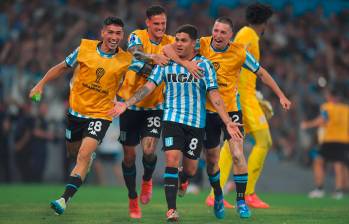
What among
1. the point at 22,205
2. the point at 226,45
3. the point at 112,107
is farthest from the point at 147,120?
the point at 22,205

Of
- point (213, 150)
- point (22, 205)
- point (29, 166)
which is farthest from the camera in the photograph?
point (29, 166)

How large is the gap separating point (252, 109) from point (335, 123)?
24.9 ft

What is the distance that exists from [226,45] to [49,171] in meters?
11.3

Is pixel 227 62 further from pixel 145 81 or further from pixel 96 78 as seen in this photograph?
pixel 96 78

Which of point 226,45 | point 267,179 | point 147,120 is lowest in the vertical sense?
point 267,179

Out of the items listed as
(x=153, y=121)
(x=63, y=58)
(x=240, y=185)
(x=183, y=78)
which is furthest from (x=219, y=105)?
(x=63, y=58)

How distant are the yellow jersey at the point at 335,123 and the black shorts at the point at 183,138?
9827 mm

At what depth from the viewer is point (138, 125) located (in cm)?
1197

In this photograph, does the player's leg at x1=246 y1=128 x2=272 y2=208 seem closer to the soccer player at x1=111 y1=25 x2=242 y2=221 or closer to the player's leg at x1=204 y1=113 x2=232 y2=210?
the player's leg at x1=204 y1=113 x2=232 y2=210

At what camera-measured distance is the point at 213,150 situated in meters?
11.3

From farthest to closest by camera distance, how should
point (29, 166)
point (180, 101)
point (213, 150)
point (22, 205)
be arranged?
point (29, 166)
point (22, 205)
point (213, 150)
point (180, 101)

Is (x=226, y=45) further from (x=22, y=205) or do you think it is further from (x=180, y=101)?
(x=22, y=205)

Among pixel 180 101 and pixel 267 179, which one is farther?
pixel 267 179

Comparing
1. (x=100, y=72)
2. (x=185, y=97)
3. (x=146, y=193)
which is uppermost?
(x=100, y=72)
